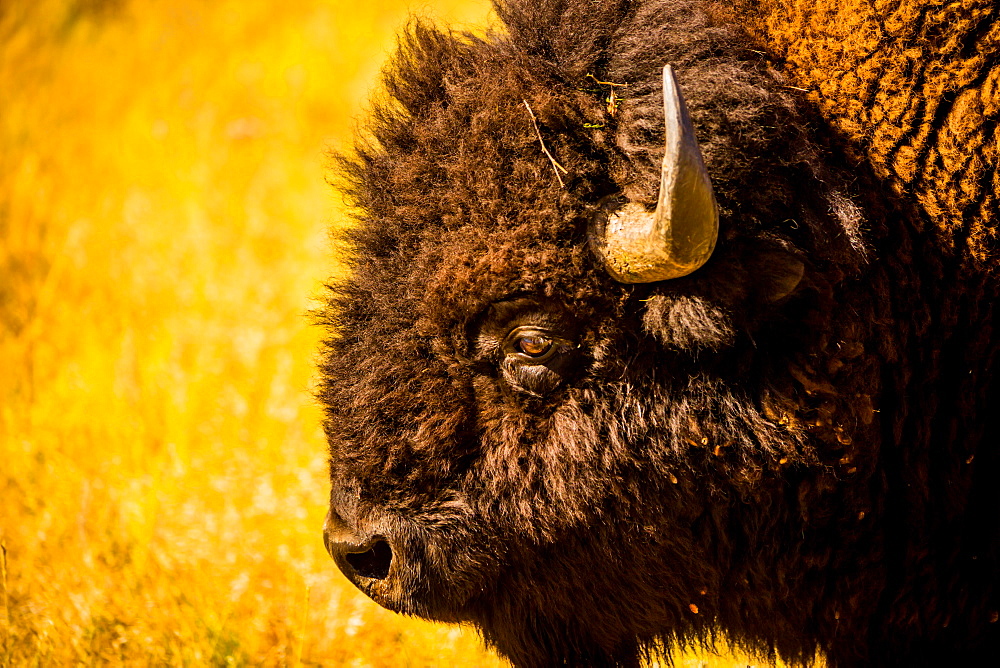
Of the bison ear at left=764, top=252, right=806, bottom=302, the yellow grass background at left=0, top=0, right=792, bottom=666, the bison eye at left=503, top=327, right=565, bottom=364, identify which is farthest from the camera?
the yellow grass background at left=0, top=0, right=792, bottom=666

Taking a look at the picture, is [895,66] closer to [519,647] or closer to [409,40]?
[409,40]

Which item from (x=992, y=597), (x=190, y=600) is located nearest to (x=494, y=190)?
(x=992, y=597)

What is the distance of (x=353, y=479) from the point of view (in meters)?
2.61

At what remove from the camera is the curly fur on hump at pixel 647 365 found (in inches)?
94.5

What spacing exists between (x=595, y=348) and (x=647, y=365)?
0.51 feet

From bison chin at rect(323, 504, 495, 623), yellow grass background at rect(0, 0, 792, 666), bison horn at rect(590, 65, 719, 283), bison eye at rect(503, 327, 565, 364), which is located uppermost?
bison horn at rect(590, 65, 719, 283)

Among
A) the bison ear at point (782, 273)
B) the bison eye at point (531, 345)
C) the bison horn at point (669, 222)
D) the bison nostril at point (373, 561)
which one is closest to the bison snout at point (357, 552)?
the bison nostril at point (373, 561)

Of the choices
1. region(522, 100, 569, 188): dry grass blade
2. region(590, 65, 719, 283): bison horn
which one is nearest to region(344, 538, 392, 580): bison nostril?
region(590, 65, 719, 283): bison horn

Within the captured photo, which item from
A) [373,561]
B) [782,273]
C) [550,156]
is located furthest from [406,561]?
[782,273]

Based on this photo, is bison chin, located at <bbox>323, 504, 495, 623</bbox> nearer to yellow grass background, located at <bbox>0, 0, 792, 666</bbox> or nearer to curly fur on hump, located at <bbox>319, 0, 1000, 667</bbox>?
curly fur on hump, located at <bbox>319, 0, 1000, 667</bbox>

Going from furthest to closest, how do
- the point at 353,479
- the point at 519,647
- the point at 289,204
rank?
the point at 289,204
the point at 519,647
the point at 353,479

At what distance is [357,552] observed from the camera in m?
2.58

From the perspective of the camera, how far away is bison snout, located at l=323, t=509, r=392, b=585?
2.58 meters

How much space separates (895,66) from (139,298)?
5.70m
